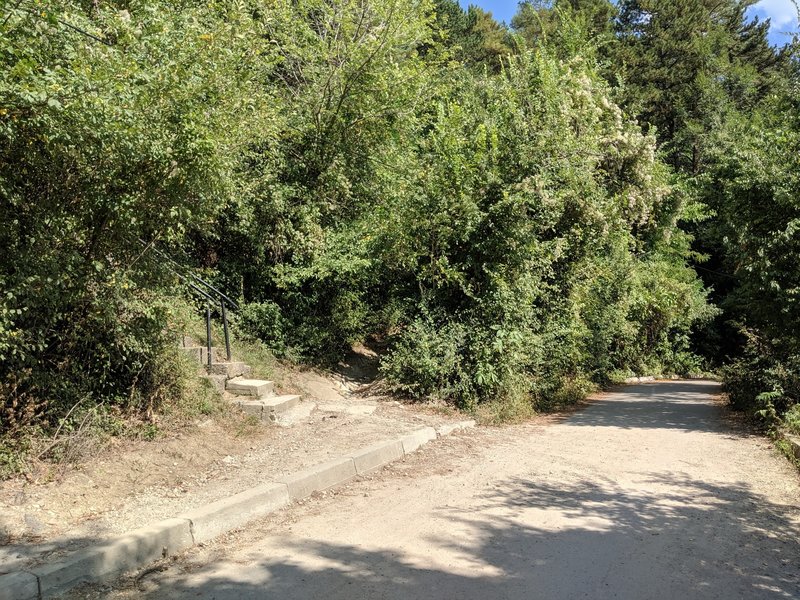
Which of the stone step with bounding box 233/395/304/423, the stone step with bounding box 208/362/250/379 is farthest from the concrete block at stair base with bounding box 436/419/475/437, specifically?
the stone step with bounding box 208/362/250/379

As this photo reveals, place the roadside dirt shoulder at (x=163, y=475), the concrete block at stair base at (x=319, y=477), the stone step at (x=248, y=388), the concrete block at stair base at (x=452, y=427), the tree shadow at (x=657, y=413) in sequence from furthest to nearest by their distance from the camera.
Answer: the tree shadow at (x=657, y=413) → the concrete block at stair base at (x=452, y=427) → the stone step at (x=248, y=388) → the concrete block at stair base at (x=319, y=477) → the roadside dirt shoulder at (x=163, y=475)

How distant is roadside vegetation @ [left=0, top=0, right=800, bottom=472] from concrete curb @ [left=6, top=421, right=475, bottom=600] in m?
1.69

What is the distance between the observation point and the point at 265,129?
10633mm

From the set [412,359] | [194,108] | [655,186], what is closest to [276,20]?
[412,359]

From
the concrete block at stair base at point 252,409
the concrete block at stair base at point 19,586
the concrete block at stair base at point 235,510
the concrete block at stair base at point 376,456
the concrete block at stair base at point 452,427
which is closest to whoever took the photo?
the concrete block at stair base at point 19,586

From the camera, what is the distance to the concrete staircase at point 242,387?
28.2 ft

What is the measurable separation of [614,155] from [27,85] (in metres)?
18.1

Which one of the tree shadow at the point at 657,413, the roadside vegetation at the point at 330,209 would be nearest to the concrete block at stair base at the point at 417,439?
the roadside vegetation at the point at 330,209

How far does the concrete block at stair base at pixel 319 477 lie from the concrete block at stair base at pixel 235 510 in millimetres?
147

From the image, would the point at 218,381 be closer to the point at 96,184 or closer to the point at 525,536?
the point at 96,184

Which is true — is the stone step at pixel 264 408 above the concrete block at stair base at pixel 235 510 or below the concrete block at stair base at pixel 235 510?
above

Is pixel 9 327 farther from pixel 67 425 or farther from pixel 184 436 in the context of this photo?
pixel 184 436

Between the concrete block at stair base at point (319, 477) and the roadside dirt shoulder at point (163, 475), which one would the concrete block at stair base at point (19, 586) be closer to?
the roadside dirt shoulder at point (163, 475)

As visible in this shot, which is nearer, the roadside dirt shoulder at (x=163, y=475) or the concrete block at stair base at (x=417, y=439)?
the roadside dirt shoulder at (x=163, y=475)
